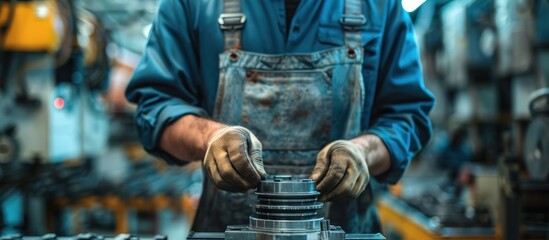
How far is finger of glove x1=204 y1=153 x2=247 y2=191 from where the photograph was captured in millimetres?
1136

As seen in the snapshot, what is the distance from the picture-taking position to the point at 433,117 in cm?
597

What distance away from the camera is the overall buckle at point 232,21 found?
141 centimetres

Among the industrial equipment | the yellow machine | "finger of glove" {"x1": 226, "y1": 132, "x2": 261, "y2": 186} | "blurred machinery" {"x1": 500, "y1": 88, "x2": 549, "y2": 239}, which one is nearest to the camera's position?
the industrial equipment

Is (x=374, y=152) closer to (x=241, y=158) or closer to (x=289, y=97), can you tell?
(x=289, y=97)

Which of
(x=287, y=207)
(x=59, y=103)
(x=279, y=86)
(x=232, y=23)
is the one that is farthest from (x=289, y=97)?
(x=59, y=103)

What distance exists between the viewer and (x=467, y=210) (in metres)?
3.48

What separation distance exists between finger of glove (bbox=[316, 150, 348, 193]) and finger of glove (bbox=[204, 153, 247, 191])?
15 cm

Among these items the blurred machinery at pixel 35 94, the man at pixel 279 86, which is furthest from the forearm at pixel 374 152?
the blurred machinery at pixel 35 94

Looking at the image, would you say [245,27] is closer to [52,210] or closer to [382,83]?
[382,83]

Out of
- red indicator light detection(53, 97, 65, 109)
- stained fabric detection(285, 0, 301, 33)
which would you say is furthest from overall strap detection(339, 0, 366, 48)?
red indicator light detection(53, 97, 65, 109)

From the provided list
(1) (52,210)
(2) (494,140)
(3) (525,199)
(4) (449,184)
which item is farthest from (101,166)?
(3) (525,199)

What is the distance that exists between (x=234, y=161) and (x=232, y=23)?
0.42 meters

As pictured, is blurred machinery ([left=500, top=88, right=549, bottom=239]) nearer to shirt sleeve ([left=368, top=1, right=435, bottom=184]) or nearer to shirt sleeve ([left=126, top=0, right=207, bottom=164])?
shirt sleeve ([left=368, top=1, right=435, bottom=184])

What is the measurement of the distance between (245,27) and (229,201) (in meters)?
0.41
